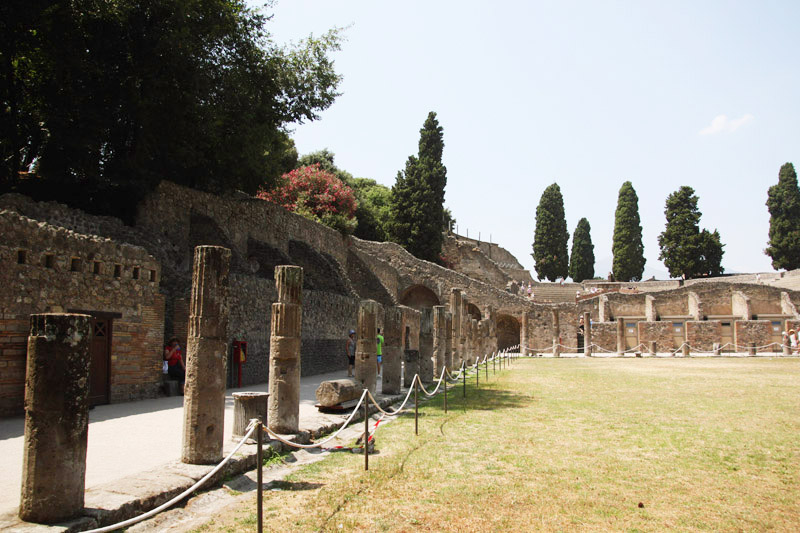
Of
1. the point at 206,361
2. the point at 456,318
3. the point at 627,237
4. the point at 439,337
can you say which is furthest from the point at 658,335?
the point at 206,361

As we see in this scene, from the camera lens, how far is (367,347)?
11.7 meters

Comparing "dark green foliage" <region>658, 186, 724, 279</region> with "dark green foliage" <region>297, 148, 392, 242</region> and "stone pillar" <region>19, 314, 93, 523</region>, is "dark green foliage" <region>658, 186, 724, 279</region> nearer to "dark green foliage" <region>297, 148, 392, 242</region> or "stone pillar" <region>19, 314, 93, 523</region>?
"dark green foliage" <region>297, 148, 392, 242</region>

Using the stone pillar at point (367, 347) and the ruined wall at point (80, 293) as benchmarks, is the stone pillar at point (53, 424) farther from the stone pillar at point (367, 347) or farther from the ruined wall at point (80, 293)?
the stone pillar at point (367, 347)

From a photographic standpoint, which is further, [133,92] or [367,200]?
[367,200]

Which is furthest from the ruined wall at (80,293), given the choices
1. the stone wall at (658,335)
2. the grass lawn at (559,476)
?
the stone wall at (658,335)

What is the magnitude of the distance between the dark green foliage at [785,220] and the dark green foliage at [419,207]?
31.2 meters

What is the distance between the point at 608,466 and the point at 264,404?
13.3 ft

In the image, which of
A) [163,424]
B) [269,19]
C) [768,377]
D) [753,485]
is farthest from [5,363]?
[768,377]

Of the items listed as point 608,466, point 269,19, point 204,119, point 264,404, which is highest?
point 269,19

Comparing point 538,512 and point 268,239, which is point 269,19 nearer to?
point 268,239

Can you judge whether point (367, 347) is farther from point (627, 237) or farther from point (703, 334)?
point (627, 237)

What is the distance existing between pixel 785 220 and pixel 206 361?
58532mm

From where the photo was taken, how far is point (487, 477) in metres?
6.02

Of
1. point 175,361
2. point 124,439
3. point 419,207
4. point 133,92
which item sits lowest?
point 124,439
